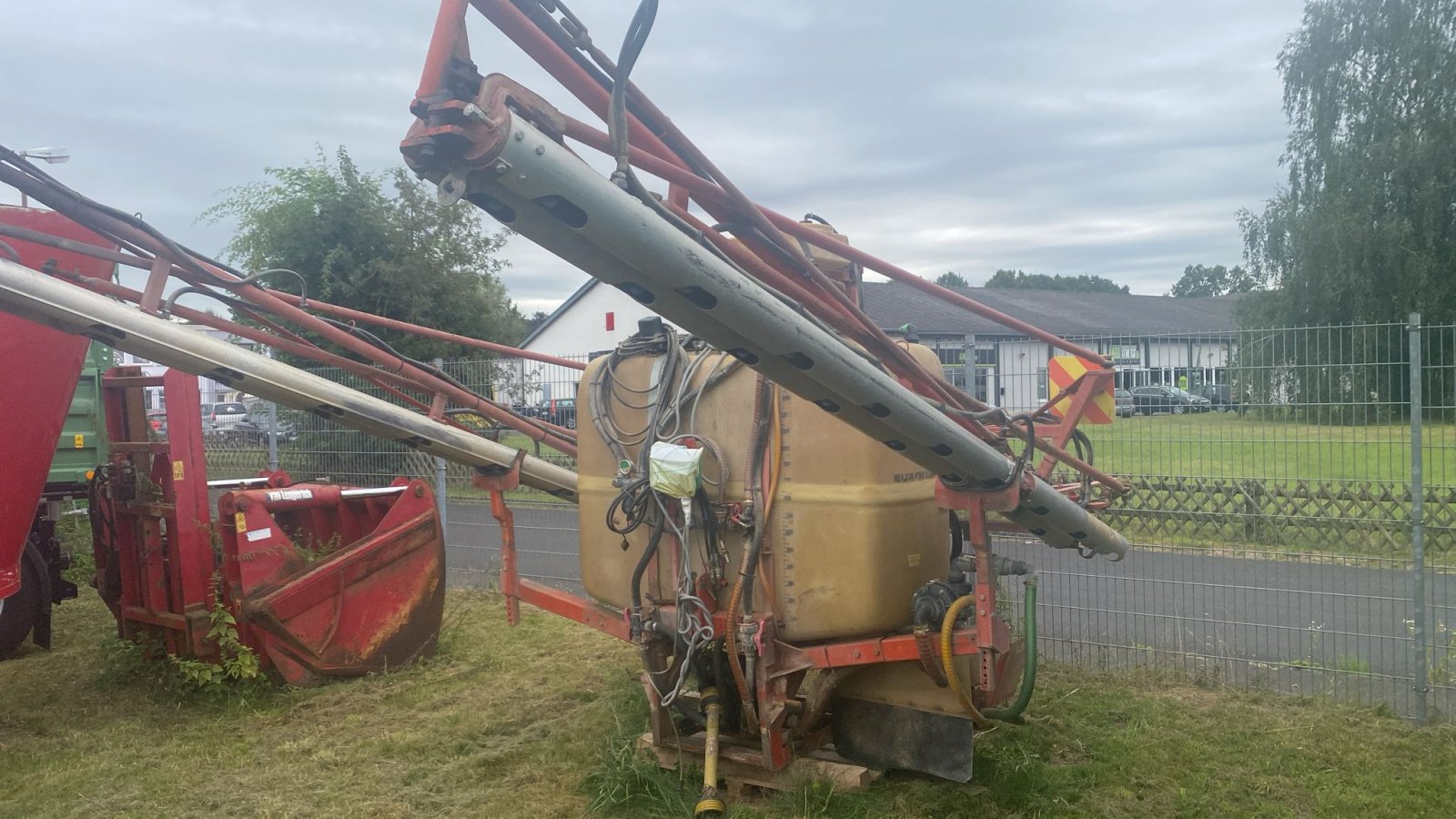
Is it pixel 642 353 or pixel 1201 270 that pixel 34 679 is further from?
pixel 1201 270

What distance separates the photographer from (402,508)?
6.57 meters

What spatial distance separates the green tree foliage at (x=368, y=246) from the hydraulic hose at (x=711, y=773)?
38.2 feet

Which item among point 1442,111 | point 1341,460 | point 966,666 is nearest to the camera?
point 966,666

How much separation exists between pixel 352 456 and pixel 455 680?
4.08 meters

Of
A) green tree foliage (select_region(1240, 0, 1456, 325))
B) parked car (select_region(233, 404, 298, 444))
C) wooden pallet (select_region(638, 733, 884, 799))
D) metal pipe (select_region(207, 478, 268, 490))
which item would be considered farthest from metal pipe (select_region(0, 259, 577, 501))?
green tree foliage (select_region(1240, 0, 1456, 325))

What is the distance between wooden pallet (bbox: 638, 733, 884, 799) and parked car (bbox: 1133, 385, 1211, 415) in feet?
10.1

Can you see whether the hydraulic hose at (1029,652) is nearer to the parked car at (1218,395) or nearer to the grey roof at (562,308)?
the parked car at (1218,395)

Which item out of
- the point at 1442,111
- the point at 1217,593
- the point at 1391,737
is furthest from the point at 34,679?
the point at 1442,111

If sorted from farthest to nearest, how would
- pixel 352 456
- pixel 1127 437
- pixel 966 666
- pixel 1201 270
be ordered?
pixel 1201 270 < pixel 352 456 < pixel 1127 437 < pixel 966 666

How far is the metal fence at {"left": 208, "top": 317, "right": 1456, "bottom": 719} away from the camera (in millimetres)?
5520

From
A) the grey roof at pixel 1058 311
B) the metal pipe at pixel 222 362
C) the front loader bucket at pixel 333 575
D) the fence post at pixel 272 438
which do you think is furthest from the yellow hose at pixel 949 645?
the grey roof at pixel 1058 311

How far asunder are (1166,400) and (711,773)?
3731 mm

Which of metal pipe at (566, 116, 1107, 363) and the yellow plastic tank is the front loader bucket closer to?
the yellow plastic tank

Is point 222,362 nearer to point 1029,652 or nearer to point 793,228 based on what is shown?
point 793,228
